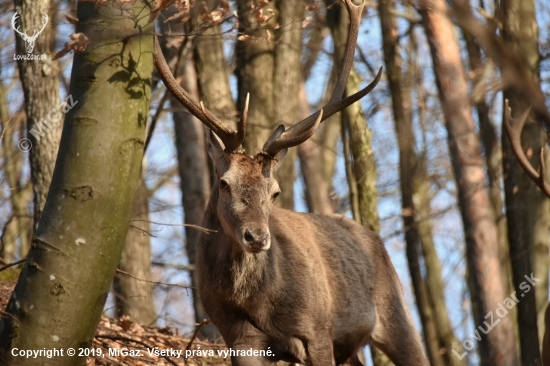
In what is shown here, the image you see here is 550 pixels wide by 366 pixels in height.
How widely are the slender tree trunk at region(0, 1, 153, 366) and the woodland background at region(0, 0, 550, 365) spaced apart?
0.01 m

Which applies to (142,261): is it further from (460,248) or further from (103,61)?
(460,248)

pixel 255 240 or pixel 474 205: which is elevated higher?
pixel 474 205

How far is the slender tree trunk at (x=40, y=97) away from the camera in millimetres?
9109

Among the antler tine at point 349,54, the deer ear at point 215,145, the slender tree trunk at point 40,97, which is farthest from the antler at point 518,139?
the slender tree trunk at point 40,97

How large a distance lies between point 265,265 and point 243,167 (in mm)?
866

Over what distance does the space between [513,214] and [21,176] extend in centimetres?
1075

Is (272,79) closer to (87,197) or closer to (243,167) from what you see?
(243,167)

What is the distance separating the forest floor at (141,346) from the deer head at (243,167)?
1.61 metres

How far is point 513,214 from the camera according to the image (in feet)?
36.5

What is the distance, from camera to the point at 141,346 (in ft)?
28.0

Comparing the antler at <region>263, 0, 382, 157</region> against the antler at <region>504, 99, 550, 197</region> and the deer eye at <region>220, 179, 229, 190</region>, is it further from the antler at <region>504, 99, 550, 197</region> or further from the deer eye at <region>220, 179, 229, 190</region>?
the antler at <region>504, 99, 550, 197</region>

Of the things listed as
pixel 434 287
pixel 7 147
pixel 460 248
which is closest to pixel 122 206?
pixel 434 287

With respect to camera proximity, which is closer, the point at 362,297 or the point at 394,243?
the point at 362,297

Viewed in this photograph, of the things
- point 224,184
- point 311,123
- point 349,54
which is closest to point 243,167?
point 224,184
